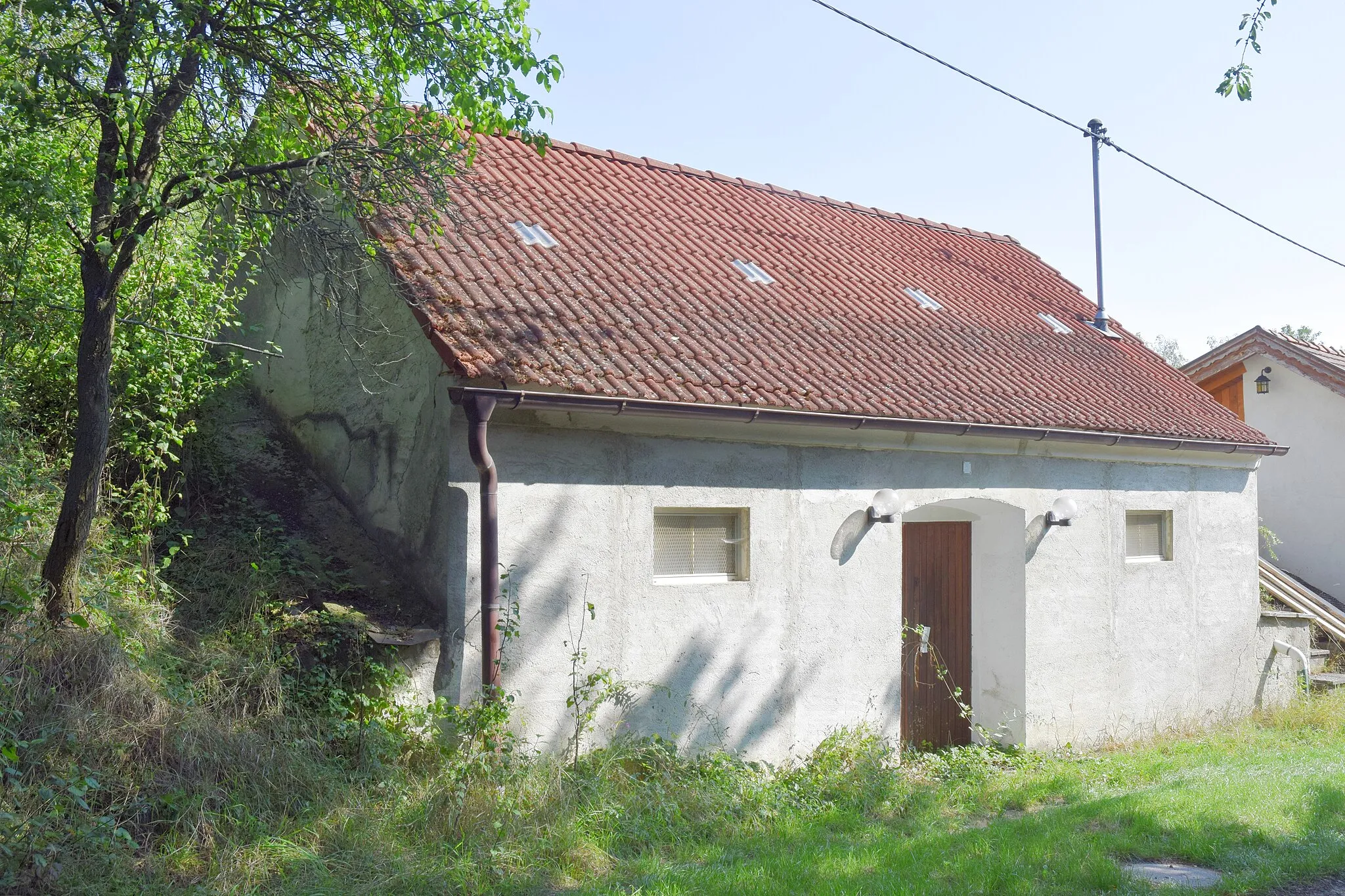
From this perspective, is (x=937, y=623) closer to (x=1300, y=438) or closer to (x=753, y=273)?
(x=753, y=273)

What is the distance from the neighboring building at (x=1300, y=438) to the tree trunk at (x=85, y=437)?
1506 centimetres

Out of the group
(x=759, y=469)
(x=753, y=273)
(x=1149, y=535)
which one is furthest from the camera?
(x=1149, y=535)

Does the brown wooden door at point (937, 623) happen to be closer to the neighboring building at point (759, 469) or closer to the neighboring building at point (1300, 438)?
the neighboring building at point (759, 469)

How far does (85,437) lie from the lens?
228 inches

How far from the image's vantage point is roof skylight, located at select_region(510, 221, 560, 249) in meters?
8.84

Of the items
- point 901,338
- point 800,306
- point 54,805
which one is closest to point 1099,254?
point 901,338

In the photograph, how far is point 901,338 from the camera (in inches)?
402

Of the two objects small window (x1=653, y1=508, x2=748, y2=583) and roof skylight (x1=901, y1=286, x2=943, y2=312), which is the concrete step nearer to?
roof skylight (x1=901, y1=286, x2=943, y2=312)

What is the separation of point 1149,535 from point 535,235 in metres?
7.15

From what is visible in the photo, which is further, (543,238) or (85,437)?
(543,238)

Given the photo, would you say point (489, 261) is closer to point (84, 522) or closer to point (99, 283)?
point (99, 283)

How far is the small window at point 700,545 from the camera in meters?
7.66

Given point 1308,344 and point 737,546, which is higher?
point 1308,344

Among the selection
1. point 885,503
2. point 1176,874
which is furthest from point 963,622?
point 1176,874
